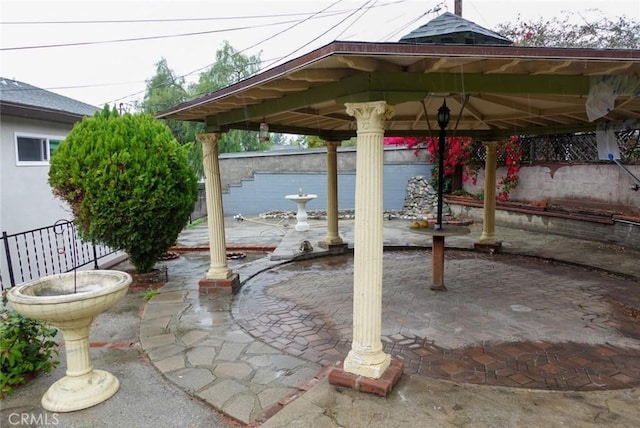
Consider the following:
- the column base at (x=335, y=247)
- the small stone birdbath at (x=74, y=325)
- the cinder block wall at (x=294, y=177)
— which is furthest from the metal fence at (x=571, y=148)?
the small stone birdbath at (x=74, y=325)

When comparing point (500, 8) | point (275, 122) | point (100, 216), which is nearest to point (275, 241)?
point (275, 122)

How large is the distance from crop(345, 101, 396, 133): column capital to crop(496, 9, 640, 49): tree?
11.3 metres

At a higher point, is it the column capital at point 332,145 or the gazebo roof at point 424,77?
the gazebo roof at point 424,77

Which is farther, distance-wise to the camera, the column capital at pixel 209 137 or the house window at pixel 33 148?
the house window at pixel 33 148

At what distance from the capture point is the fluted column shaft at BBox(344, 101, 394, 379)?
273cm

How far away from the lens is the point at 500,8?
13523 mm

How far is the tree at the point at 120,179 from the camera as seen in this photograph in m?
5.06

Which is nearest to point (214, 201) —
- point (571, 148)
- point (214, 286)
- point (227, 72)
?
point (214, 286)

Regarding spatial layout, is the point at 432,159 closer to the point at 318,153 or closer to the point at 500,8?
the point at 318,153

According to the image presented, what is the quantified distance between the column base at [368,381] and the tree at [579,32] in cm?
1205

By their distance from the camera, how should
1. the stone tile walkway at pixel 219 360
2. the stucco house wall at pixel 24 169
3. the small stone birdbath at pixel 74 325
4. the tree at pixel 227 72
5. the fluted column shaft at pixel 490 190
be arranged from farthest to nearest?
the tree at pixel 227 72, the fluted column shaft at pixel 490 190, the stucco house wall at pixel 24 169, the stone tile walkway at pixel 219 360, the small stone birdbath at pixel 74 325

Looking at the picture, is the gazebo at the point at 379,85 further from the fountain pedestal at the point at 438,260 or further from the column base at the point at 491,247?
the column base at the point at 491,247
